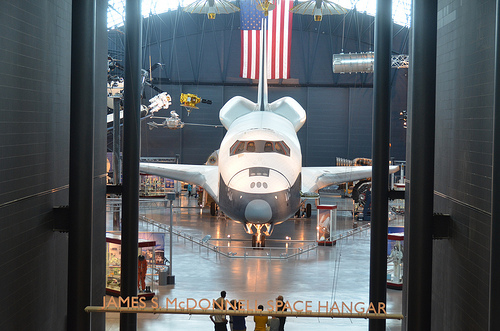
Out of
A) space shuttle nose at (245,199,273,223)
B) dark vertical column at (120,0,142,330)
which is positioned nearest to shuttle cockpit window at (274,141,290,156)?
space shuttle nose at (245,199,273,223)

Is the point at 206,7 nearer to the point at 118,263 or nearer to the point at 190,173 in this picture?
the point at 118,263

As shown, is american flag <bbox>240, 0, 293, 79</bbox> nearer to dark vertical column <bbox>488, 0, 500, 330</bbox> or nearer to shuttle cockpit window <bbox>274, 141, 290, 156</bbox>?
shuttle cockpit window <bbox>274, 141, 290, 156</bbox>

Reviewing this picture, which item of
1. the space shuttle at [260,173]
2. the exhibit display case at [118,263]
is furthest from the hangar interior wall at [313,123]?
the exhibit display case at [118,263]

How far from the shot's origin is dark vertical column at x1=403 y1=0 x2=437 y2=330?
5453 millimetres

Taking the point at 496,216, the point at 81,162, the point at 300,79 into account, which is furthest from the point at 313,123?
the point at 496,216

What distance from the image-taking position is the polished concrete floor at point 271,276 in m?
8.52

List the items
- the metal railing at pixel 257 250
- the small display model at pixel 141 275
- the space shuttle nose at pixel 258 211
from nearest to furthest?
the small display model at pixel 141 275 → the space shuttle nose at pixel 258 211 → the metal railing at pixel 257 250

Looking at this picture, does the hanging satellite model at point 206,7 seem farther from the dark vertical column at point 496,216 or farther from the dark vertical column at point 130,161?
the dark vertical column at point 496,216

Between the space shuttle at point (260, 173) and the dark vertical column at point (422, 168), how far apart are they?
20.1 feet

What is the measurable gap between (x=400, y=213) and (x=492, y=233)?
17.5 m

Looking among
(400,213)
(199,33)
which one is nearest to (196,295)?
(400,213)

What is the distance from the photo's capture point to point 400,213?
69.6 feet

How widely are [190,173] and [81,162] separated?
11.6m

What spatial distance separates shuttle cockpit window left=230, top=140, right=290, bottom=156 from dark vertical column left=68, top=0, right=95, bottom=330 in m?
7.96
